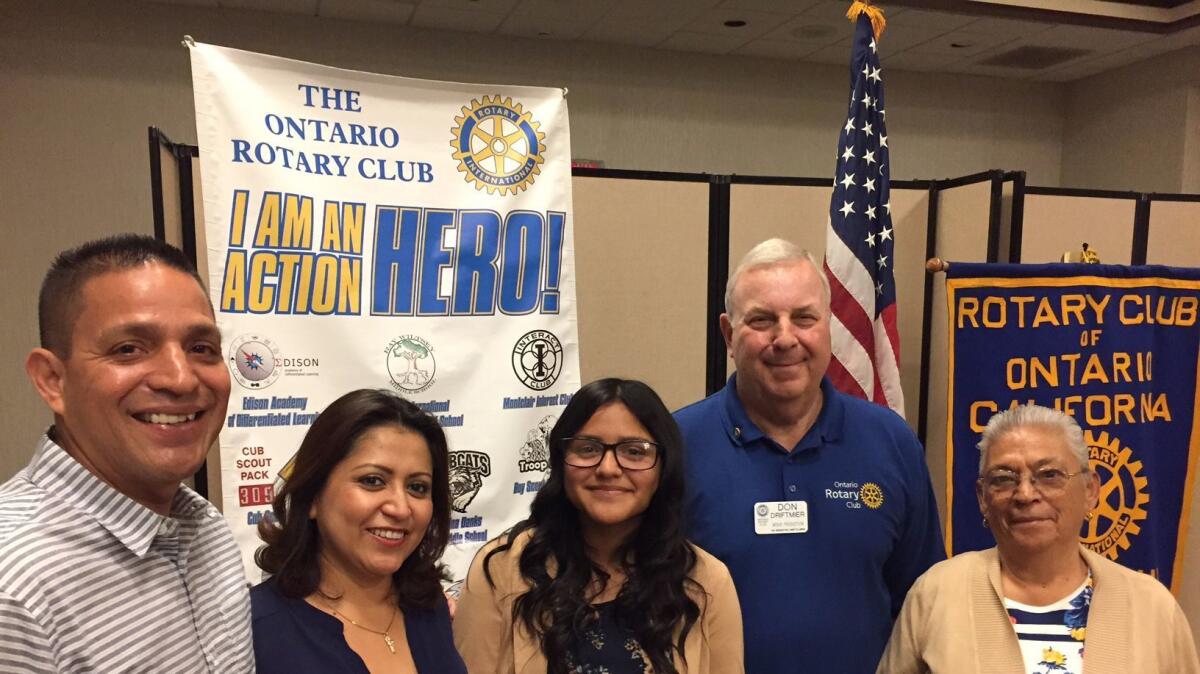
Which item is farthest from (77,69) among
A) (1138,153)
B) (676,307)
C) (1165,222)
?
(1138,153)

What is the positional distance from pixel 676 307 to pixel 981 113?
207 inches

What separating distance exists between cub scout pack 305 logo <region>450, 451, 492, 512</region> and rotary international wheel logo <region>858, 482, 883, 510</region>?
134cm

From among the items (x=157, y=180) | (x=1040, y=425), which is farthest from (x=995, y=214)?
(x=157, y=180)

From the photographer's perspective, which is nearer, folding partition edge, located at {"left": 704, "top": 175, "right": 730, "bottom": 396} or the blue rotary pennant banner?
the blue rotary pennant banner

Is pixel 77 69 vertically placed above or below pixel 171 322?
above

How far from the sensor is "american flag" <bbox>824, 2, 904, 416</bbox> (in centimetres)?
279

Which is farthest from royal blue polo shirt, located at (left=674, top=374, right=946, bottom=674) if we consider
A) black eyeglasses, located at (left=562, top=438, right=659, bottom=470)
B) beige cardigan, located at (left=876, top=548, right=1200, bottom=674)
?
black eyeglasses, located at (left=562, top=438, right=659, bottom=470)

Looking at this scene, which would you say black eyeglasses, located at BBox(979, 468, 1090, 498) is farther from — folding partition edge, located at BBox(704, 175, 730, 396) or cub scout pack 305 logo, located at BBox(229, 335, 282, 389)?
cub scout pack 305 logo, located at BBox(229, 335, 282, 389)

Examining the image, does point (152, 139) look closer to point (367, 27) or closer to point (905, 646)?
point (905, 646)

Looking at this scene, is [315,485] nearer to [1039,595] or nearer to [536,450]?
[536,450]

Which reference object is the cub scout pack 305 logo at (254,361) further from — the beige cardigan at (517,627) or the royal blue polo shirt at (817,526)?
the royal blue polo shirt at (817,526)

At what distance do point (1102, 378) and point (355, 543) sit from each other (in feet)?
9.32

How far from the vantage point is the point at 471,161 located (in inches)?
104

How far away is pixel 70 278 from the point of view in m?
1.04
